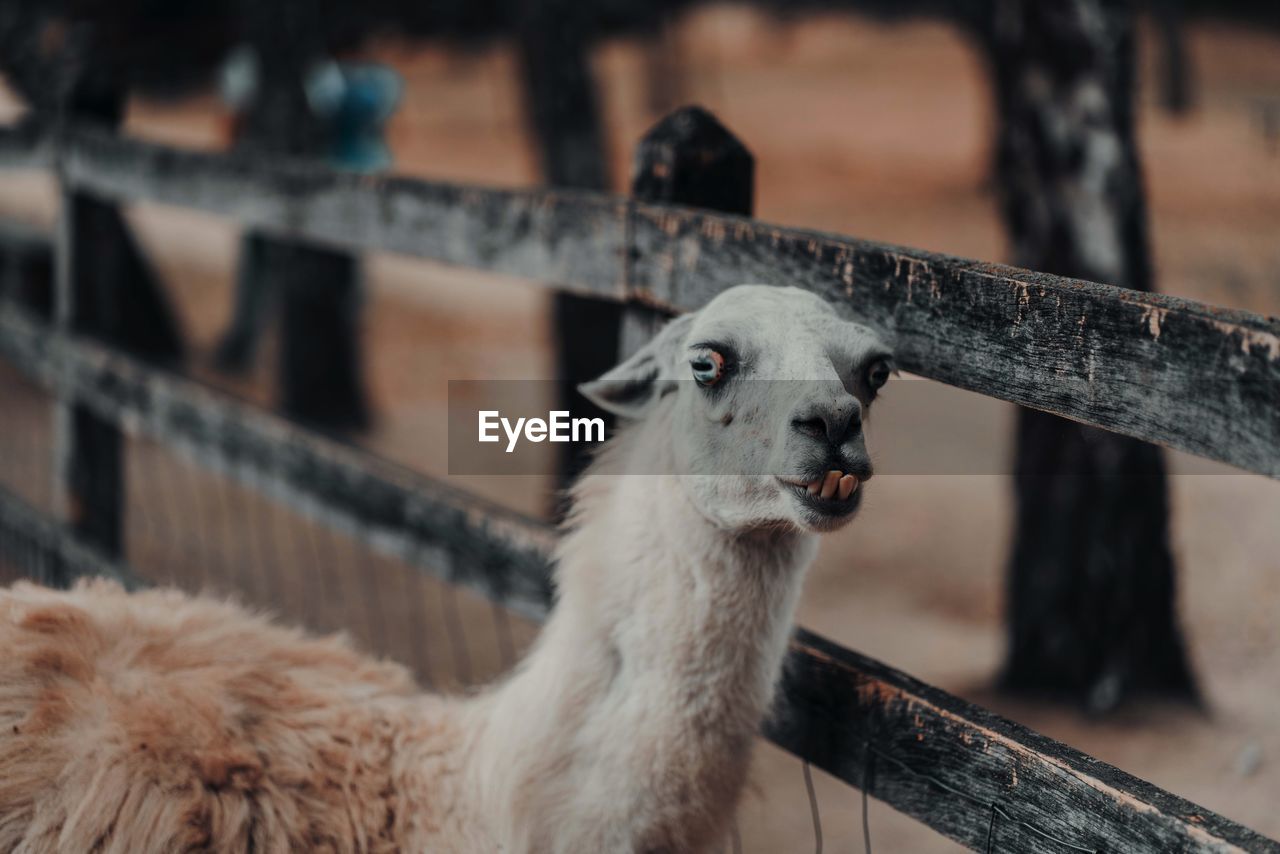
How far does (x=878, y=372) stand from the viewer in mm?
2010

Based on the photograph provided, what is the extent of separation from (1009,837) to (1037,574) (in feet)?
10.6

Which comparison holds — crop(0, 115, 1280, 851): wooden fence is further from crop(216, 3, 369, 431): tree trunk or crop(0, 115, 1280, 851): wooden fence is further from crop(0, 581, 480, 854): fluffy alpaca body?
crop(216, 3, 369, 431): tree trunk

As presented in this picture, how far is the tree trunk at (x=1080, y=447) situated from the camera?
4770 millimetres

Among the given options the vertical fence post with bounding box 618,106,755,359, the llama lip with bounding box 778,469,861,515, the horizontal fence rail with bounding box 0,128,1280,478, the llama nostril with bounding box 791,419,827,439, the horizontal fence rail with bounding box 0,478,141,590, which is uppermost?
the vertical fence post with bounding box 618,106,755,359

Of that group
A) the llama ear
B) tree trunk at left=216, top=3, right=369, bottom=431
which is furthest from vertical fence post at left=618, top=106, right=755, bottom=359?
tree trunk at left=216, top=3, right=369, bottom=431

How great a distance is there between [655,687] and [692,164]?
3.34 feet

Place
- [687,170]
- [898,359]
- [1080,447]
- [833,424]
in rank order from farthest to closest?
[1080,447] < [687,170] < [898,359] < [833,424]

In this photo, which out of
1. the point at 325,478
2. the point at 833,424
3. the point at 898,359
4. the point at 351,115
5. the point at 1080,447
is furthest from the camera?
the point at 351,115

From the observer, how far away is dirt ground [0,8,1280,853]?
4.81 m

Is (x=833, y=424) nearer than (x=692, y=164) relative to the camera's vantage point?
Yes

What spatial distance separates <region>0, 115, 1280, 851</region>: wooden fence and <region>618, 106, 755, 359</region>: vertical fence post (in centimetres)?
6

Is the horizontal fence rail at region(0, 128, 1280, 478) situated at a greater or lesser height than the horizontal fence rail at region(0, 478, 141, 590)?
greater

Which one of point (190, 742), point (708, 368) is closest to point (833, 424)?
point (708, 368)

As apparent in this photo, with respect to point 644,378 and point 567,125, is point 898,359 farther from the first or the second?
point 567,125
